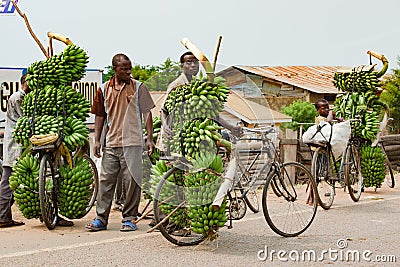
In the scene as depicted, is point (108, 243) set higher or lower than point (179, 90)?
lower

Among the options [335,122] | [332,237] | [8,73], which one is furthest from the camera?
[8,73]

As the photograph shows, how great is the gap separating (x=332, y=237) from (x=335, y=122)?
3.28m

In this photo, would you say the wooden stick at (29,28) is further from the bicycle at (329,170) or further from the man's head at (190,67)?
the bicycle at (329,170)

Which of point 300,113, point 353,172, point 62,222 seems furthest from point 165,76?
point 300,113

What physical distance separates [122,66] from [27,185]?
184 centimetres

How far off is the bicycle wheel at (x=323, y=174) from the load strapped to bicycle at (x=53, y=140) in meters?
3.48

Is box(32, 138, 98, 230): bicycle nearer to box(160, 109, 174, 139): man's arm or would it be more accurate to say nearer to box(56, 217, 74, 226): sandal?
box(56, 217, 74, 226): sandal

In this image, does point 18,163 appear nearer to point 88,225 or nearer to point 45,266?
point 88,225

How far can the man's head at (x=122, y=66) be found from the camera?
329 inches

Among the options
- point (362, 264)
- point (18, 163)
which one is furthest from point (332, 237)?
point (18, 163)

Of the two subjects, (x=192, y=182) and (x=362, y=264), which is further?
(x=192, y=182)

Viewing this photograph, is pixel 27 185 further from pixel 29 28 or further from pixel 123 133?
pixel 29 28

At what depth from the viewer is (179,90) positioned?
750 cm

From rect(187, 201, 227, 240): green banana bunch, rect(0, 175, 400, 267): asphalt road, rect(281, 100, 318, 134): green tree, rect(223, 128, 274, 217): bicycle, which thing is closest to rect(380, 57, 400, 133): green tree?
rect(281, 100, 318, 134): green tree
